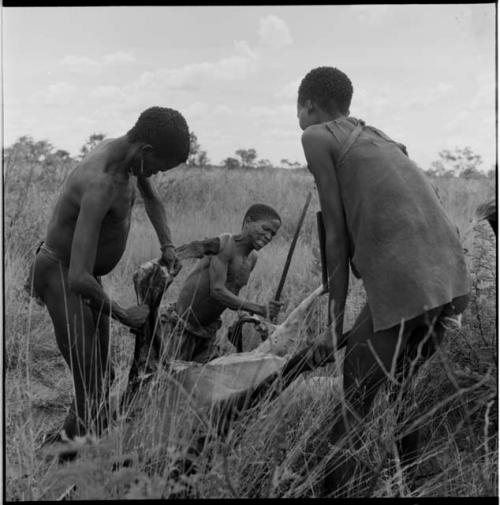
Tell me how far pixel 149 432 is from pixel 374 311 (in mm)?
1040

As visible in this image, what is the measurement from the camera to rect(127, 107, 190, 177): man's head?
3172mm

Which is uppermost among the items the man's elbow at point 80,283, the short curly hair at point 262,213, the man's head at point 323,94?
the man's head at point 323,94

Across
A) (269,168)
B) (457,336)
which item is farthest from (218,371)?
(269,168)

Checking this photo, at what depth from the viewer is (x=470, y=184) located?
27.3 feet

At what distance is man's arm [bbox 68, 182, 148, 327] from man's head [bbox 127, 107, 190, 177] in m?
0.25

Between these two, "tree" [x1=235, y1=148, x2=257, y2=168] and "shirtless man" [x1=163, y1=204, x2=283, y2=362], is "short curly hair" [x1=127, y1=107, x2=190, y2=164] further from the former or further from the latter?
"tree" [x1=235, y1=148, x2=257, y2=168]

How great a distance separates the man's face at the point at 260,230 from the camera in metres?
4.16

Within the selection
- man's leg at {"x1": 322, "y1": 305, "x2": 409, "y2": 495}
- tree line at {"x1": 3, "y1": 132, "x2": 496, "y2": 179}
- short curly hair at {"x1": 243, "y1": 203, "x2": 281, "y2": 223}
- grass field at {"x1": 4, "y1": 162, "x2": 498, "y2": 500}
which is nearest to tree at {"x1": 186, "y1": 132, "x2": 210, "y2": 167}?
tree line at {"x1": 3, "y1": 132, "x2": 496, "y2": 179}

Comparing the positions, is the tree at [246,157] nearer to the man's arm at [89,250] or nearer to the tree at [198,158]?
the tree at [198,158]

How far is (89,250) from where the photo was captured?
3045mm

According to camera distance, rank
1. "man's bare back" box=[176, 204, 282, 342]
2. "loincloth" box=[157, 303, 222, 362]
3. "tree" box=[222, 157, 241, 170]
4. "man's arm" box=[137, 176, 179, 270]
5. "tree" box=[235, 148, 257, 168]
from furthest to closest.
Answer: "tree" box=[222, 157, 241, 170]
"tree" box=[235, 148, 257, 168]
"loincloth" box=[157, 303, 222, 362]
"man's bare back" box=[176, 204, 282, 342]
"man's arm" box=[137, 176, 179, 270]

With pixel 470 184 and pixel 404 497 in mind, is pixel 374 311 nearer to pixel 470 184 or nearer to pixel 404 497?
pixel 404 497

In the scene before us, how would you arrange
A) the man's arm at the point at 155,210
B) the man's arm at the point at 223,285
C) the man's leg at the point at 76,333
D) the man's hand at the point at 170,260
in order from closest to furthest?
the man's leg at the point at 76,333 < the man's hand at the point at 170,260 < the man's arm at the point at 155,210 < the man's arm at the point at 223,285

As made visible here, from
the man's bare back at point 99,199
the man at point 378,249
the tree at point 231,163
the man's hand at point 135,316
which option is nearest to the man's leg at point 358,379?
the man at point 378,249
